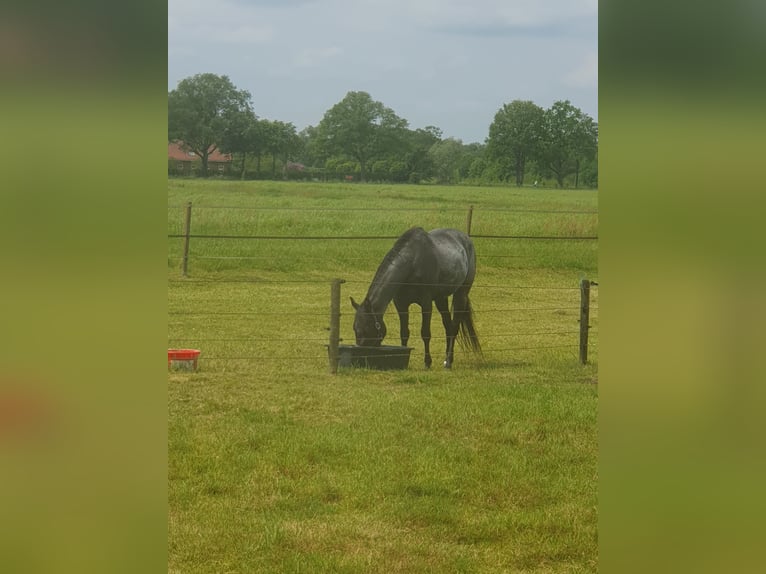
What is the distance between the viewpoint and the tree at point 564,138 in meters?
3.82

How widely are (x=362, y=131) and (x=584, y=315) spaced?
5.62 feet

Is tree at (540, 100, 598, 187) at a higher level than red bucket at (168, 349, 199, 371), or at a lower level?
higher

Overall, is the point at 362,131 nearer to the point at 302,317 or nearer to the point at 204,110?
the point at 204,110

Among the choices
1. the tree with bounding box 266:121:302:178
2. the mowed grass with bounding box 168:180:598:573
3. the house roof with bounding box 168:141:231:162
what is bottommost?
the mowed grass with bounding box 168:180:598:573

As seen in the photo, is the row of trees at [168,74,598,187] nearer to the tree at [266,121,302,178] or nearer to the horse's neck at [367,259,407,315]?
the tree at [266,121,302,178]

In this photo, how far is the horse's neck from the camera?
4.60 m

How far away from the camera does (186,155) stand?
4926mm

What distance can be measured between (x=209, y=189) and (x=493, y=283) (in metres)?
1.86

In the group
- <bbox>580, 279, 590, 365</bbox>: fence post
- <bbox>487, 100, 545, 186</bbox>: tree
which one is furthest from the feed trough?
<bbox>487, 100, 545, 186</bbox>: tree

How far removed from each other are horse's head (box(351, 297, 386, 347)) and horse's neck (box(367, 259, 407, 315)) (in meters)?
0.05
